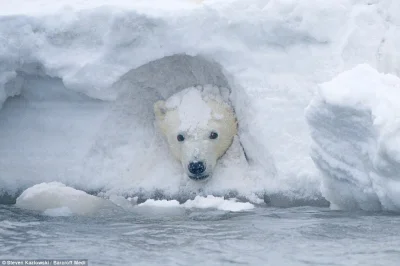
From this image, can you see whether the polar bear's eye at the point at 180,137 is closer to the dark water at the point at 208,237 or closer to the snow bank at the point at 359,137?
the dark water at the point at 208,237

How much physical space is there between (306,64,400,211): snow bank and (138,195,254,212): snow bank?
917 millimetres

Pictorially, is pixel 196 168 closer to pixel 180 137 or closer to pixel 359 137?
pixel 180 137

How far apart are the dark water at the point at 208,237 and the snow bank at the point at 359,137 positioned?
21 centimetres

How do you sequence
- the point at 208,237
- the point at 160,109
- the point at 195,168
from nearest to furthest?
the point at 208,237 < the point at 195,168 < the point at 160,109

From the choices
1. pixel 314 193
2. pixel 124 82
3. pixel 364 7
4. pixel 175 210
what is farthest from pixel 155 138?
pixel 364 7

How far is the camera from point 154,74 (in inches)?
374

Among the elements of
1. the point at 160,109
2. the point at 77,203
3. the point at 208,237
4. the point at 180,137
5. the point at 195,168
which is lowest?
the point at 208,237

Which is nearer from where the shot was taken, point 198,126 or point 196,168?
point 196,168

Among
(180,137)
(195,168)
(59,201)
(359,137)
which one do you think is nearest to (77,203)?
(59,201)

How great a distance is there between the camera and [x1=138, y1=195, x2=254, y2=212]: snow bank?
8.57 m

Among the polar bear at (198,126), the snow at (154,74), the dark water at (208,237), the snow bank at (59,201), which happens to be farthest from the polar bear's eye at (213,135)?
the snow bank at (59,201)

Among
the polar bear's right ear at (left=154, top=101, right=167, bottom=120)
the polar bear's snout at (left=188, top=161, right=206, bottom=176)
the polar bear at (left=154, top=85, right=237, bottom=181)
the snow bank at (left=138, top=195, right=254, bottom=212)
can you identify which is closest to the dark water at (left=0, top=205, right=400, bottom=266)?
the snow bank at (left=138, top=195, right=254, bottom=212)

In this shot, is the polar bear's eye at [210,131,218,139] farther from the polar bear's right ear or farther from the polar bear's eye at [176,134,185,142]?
the polar bear's right ear

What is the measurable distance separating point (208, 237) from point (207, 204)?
1.74m
